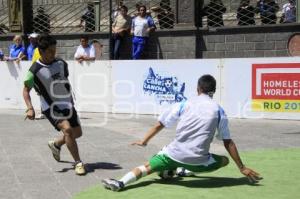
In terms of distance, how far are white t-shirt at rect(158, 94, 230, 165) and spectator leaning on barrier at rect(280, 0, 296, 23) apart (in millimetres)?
9712

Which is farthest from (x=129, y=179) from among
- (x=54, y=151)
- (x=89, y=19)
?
(x=89, y=19)

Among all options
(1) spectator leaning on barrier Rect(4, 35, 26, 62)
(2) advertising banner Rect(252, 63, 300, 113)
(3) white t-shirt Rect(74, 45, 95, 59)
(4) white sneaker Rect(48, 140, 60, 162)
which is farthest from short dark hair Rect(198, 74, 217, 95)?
(1) spectator leaning on barrier Rect(4, 35, 26, 62)

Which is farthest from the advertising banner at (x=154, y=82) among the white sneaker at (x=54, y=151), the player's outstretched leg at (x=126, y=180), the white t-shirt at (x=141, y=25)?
the player's outstretched leg at (x=126, y=180)

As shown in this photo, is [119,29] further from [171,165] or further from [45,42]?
[171,165]

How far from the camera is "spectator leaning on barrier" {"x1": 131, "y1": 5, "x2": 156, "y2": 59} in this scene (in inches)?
655

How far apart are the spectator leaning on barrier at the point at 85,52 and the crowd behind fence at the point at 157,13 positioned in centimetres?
111

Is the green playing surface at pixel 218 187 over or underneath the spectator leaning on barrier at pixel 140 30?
underneath

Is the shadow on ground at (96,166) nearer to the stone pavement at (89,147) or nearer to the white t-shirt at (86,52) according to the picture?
the stone pavement at (89,147)

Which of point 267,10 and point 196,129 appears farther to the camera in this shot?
point 267,10

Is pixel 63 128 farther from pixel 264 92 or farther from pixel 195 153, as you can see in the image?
pixel 264 92

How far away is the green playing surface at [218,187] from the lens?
6.64 metres

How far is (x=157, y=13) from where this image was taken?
17.6 meters

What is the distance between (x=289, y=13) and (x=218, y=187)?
9898 millimetres

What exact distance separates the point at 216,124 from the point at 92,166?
7.78 ft
